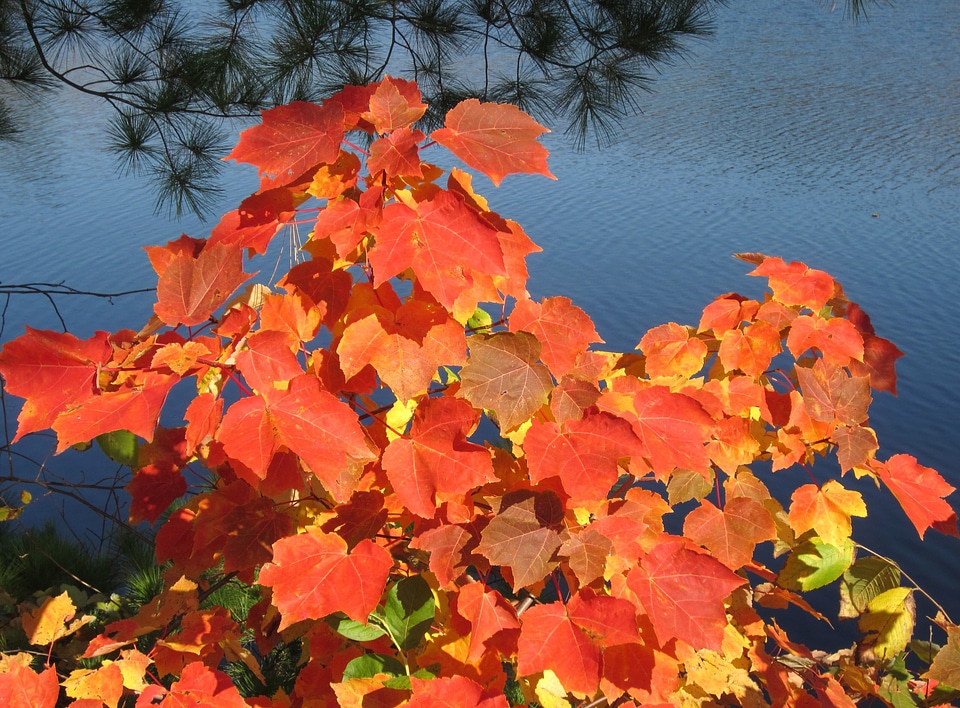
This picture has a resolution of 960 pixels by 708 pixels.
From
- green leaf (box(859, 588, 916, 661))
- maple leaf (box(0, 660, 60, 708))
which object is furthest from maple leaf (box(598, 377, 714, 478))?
maple leaf (box(0, 660, 60, 708))

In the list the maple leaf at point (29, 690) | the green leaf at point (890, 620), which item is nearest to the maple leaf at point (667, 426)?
the green leaf at point (890, 620)

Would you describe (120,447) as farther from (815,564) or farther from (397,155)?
(815,564)

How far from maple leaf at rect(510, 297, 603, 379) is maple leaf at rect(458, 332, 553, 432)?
0.06 m

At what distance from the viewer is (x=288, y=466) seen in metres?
0.63

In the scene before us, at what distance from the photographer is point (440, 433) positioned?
2.11 feet

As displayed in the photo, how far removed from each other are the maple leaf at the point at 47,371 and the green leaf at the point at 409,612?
366 millimetres

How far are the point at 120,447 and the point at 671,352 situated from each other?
83cm

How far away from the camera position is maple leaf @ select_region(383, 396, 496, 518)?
622 mm

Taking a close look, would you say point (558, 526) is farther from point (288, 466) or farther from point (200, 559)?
point (200, 559)

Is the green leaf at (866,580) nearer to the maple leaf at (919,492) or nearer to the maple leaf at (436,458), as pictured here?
the maple leaf at (919,492)

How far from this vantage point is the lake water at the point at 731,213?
3338 millimetres

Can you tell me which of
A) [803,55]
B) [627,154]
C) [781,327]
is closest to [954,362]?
[781,327]

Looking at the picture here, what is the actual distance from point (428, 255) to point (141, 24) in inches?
71.8

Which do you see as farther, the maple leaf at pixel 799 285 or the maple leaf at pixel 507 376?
the maple leaf at pixel 799 285
